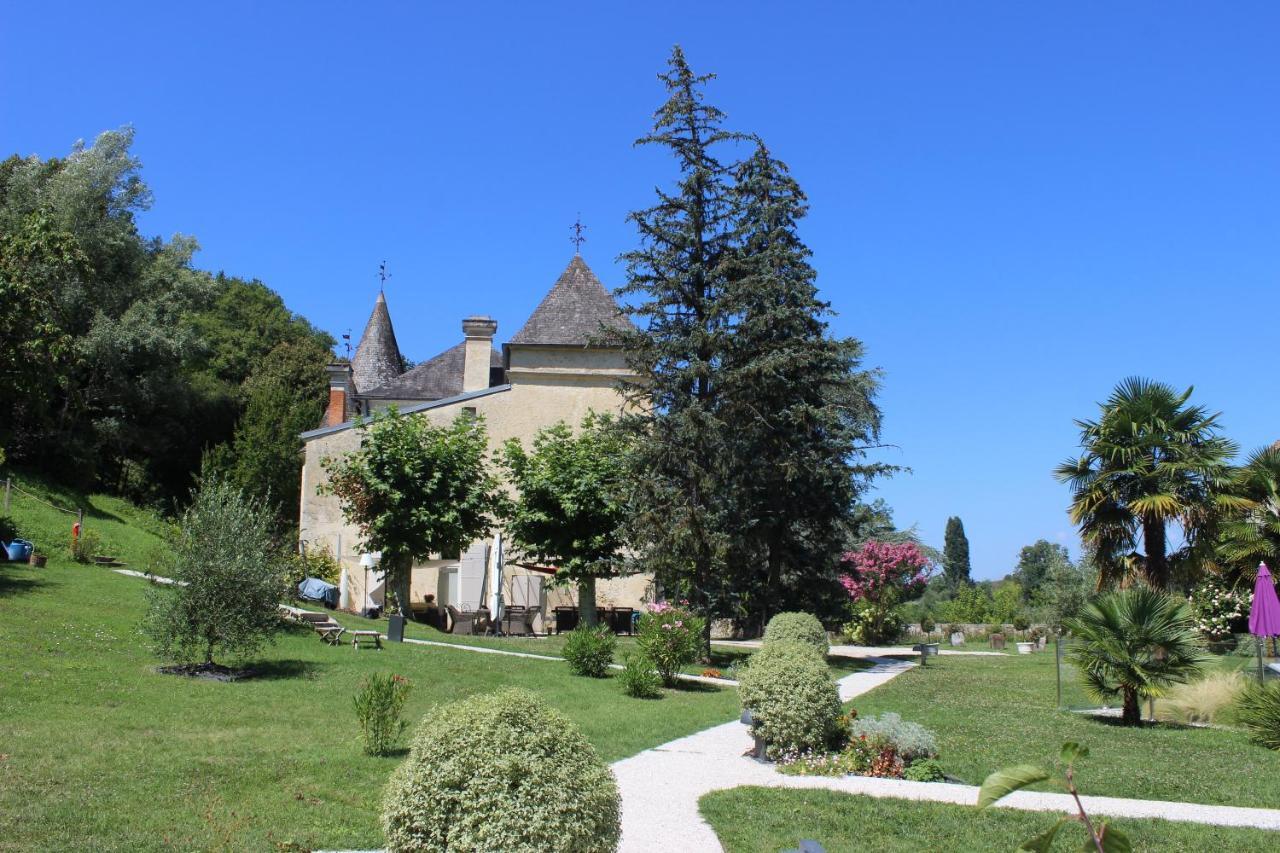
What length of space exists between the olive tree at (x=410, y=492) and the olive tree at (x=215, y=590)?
34.3 ft

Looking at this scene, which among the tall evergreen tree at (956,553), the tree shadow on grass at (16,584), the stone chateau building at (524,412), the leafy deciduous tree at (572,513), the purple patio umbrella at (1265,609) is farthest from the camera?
the tall evergreen tree at (956,553)

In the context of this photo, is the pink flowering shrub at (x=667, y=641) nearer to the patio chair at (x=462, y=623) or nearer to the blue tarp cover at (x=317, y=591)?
the patio chair at (x=462, y=623)

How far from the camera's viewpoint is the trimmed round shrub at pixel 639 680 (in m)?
17.0

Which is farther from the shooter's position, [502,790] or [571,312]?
[571,312]

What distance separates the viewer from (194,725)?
39.7 ft

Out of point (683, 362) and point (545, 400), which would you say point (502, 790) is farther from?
point (545, 400)

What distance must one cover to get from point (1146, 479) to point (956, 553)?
83.0 metres

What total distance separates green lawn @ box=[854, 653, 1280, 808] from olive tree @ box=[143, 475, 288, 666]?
408 inches

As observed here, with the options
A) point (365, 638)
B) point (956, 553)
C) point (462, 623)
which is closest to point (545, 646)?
point (462, 623)

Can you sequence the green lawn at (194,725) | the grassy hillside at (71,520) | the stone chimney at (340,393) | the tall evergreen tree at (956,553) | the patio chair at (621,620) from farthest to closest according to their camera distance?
the tall evergreen tree at (956,553) → the stone chimney at (340,393) → the patio chair at (621,620) → the grassy hillside at (71,520) → the green lawn at (194,725)

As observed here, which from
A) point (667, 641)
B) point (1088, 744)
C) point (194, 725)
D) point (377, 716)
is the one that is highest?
point (667, 641)

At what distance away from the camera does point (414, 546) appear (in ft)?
91.6

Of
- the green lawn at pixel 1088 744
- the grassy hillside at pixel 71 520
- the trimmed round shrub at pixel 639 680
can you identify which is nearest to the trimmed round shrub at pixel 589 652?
the trimmed round shrub at pixel 639 680

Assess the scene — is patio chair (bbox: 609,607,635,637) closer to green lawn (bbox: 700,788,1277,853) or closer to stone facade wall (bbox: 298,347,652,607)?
stone facade wall (bbox: 298,347,652,607)
